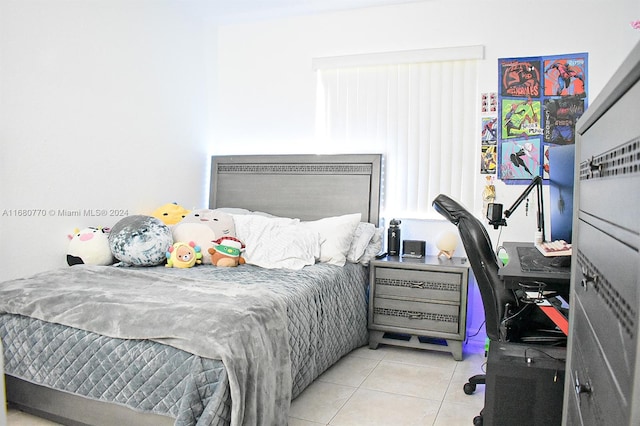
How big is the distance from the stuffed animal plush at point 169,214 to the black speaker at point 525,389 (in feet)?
7.74

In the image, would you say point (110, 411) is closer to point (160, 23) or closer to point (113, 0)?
point (113, 0)

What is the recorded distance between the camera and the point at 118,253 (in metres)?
2.79

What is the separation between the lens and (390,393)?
2.52 meters

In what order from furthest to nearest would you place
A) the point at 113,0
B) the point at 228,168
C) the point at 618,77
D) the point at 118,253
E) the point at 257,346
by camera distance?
1. the point at 228,168
2. the point at 113,0
3. the point at 118,253
4. the point at 257,346
5. the point at 618,77

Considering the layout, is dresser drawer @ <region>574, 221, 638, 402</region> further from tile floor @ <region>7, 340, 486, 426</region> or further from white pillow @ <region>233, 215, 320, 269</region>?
white pillow @ <region>233, 215, 320, 269</region>

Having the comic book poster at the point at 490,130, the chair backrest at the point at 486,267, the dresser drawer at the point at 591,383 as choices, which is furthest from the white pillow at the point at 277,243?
the dresser drawer at the point at 591,383

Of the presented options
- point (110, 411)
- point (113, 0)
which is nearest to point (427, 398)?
point (110, 411)

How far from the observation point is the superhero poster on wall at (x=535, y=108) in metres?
3.17

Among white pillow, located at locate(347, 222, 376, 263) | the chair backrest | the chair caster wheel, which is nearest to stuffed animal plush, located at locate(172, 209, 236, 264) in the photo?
white pillow, located at locate(347, 222, 376, 263)

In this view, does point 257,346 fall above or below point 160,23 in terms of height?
below

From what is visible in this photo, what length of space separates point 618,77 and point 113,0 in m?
3.24

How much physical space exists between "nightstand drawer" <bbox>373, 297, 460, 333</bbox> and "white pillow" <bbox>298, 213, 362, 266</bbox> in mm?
463

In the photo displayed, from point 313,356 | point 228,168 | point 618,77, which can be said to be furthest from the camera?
point 228,168

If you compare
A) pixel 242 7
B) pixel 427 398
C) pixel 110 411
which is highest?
pixel 242 7
